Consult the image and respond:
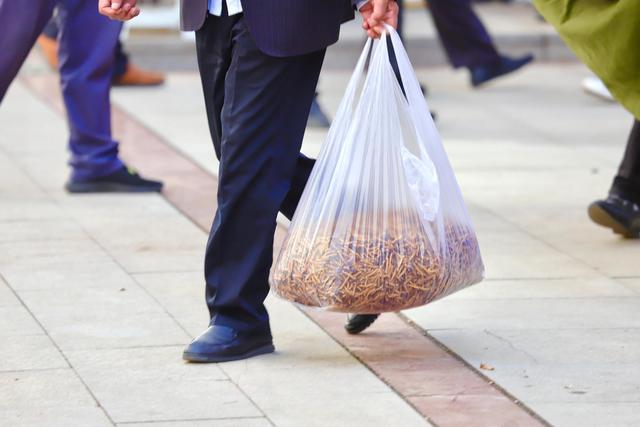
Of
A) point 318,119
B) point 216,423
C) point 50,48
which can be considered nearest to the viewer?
point 216,423

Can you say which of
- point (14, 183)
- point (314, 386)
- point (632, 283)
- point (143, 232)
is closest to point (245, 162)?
point (314, 386)

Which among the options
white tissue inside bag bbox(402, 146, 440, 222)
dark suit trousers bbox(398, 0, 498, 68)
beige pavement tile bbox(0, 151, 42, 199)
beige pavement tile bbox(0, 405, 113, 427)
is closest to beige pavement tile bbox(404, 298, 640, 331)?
white tissue inside bag bbox(402, 146, 440, 222)

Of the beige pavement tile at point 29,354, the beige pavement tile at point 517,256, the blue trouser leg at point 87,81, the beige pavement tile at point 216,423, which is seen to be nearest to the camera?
the beige pavement tile at point 216,423

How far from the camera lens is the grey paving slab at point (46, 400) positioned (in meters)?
3.85

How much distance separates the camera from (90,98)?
6.79 meters

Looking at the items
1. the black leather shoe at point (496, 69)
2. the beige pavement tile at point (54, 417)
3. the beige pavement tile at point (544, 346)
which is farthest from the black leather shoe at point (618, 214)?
the black leather shoe at point (496, 69)

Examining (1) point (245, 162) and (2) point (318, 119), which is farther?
(2) point (318, 119)

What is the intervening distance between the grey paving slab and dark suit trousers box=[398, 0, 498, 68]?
5.45 m

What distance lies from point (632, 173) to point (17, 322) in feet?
8.16

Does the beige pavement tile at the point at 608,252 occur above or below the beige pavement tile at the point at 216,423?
below

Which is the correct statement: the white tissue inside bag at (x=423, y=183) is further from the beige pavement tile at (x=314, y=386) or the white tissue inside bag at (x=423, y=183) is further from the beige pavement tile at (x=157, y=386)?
the beige pavement tile at (x=157, y=386)

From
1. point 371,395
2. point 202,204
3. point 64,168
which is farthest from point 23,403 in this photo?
point 64,168

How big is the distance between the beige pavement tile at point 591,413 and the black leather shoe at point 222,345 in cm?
88

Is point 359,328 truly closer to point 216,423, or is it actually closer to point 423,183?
point 423,183
